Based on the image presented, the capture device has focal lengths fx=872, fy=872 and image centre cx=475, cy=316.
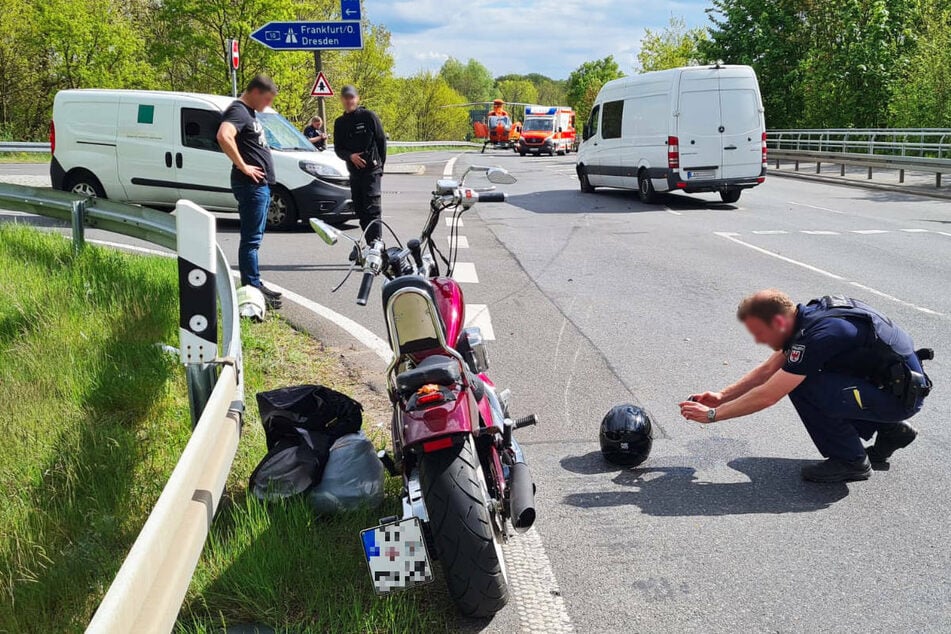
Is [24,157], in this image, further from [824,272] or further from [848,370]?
[848,370]

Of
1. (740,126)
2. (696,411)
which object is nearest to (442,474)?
(696,411)

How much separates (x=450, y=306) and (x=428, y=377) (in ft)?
2.04

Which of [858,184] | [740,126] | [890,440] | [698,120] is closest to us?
[890,440]

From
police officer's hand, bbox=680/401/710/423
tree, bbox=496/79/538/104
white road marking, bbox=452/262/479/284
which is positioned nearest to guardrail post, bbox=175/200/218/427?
police officer's hand, bbox=680/401/710/423

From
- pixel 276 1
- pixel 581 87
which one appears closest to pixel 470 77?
pixel 581 87

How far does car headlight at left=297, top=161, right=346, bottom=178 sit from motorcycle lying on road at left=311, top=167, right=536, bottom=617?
9544mm

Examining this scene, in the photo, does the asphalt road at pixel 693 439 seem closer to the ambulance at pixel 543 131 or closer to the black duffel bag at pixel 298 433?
the black duffel bag at pixel 298 433

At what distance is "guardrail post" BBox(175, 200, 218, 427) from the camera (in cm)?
268

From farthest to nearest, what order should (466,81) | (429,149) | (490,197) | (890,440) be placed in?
(466,81)
(429,149)
(890,440)
(490,197)

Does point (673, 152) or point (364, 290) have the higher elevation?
point (673, 152)

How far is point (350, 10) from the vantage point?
67.3ft

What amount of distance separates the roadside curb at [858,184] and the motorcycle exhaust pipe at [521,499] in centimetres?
1913

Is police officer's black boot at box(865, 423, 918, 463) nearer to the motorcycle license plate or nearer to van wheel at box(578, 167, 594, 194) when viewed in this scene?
the motorcycle license plate

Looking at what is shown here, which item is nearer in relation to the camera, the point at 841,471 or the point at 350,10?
the point at 841,471
